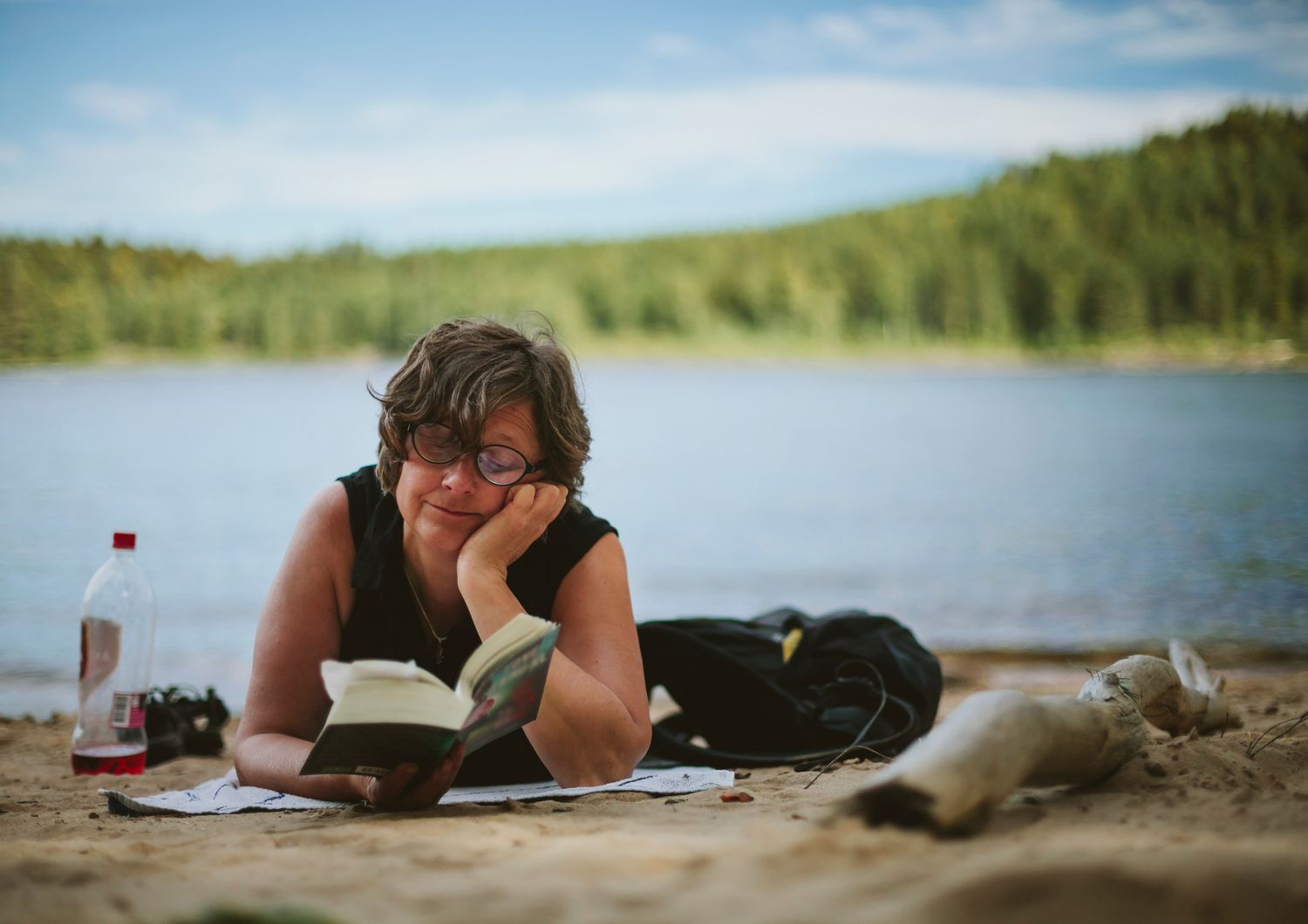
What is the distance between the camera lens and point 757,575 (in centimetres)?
1114

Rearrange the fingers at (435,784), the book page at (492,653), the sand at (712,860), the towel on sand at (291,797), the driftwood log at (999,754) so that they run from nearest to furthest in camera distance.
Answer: the sand at (712,860)
the driftwood log at (999,754)
the book page at (492,653)
the fingers at (435,784)
the towel on sand at (291,797)

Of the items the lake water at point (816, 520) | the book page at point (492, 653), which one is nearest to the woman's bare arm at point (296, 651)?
the book page at point (492, 653)

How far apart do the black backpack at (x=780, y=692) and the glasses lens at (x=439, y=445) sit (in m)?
1.29

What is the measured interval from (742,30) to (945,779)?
82176 millimetres

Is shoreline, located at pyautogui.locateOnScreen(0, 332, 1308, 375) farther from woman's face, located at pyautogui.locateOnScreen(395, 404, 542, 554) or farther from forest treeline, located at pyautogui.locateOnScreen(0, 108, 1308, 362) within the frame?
woman's face, located at pyautogui.locateOnScreen(395, 404, 542, 554)

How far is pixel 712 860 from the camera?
1794 mm

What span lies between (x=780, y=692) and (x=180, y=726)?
265 cm

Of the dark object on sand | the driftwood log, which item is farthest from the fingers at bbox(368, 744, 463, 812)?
the dark object on sand

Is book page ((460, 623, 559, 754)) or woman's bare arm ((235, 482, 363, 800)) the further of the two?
woman's bare arm ((235, 482, 363, 800))

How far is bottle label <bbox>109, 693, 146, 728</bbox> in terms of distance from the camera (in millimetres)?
4051

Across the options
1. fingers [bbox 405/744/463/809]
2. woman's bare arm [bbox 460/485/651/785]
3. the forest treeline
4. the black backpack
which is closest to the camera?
fingers [bbox 405/744/463/809]

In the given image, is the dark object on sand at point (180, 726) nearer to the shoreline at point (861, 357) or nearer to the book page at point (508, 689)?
the book page at point (508, 689)

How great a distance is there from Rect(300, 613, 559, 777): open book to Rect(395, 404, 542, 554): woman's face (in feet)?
1.89

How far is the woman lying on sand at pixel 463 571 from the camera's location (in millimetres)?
2744
